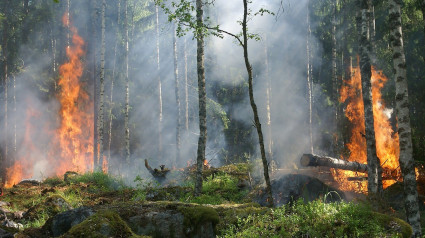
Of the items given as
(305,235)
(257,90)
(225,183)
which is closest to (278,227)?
(305,235)

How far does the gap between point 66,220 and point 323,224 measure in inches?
148

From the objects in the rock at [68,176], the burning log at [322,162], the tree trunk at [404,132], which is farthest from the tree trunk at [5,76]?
the tree trunk at [404,132]

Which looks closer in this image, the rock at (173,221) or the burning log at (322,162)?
the rock at (173,221)

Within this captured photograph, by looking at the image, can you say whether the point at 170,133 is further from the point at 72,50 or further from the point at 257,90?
the point at 72,50

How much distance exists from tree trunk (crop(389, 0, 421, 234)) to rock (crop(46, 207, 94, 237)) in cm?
673

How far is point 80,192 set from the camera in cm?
1202

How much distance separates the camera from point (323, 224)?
441cm

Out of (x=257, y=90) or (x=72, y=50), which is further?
(x=257, y=90)

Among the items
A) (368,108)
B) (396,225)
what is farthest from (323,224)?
(368,108)

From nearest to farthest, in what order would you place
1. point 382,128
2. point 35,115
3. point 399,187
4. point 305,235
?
1. point 305,235
2. point 399,187
3. point 382,128
4. point 35,115

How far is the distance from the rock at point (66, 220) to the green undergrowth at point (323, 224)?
85.8 inches

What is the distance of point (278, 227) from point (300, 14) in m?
27.3

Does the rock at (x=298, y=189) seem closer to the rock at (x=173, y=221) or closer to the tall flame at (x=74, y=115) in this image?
the rock at (x=173, y=221)

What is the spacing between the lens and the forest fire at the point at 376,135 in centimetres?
1301
